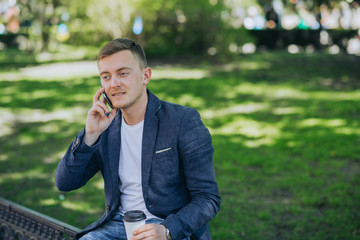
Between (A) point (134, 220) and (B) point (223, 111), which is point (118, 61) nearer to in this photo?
(A) point (134, 220)

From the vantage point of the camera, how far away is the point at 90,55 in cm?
2320

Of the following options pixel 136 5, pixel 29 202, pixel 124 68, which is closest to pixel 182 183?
pixel 124 68

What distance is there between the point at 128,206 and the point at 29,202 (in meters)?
2.95

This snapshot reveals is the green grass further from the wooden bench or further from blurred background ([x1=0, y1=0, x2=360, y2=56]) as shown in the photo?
blurred background ([x1=0, y1=0, x2=360, y2=56])

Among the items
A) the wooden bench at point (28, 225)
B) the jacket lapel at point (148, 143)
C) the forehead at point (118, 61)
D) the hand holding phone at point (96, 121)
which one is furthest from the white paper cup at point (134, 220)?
the wooden bench at point (28, 225)

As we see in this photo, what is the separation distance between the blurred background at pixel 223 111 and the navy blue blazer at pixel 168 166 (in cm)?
190

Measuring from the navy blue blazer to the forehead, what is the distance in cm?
28

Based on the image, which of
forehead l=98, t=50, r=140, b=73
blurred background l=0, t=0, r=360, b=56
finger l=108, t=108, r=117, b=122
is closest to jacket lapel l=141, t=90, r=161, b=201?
finger l=108, t=108, r=117, b=122

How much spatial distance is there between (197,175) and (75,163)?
0.79 m

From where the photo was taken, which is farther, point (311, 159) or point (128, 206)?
point (311, 159)

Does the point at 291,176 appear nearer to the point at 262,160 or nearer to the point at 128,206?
the point at 262,160

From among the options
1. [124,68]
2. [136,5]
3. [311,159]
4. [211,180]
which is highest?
[136,5]

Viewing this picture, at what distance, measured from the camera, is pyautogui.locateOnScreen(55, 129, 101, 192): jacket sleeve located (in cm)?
273

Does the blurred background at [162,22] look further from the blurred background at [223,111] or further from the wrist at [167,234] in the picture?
the wrist at [167,234]
